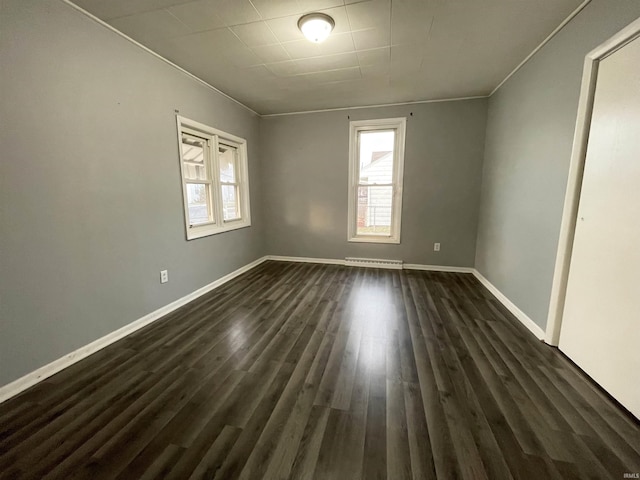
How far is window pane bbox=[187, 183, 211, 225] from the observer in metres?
3.20

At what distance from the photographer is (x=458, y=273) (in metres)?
4.09

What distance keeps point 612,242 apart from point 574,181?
0.55 meters

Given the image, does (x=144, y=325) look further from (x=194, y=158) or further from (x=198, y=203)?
(x=194, y=158)

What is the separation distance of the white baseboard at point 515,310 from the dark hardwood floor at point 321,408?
96 mm

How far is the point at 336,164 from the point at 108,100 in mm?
3046

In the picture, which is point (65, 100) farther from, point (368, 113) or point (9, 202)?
point (368, 113)

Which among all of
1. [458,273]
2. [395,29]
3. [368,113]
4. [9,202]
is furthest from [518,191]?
[9,202]

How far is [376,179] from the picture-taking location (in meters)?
4.37

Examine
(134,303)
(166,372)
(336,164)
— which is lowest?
(166,372)

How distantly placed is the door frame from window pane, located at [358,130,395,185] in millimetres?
2519

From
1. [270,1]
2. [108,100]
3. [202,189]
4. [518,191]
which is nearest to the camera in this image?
[270,1]

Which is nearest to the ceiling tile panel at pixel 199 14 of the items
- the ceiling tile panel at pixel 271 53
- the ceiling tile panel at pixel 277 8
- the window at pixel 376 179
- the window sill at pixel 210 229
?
the ceiling tile panel at pixel 277 8

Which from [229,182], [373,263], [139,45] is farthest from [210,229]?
[373,263]

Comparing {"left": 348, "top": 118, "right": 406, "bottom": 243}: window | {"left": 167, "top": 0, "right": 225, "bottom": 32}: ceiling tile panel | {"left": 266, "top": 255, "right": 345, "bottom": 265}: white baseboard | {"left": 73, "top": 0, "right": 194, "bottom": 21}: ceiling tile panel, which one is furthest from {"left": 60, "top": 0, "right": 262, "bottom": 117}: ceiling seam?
{"left": 266, "top": 255, "right": 345, "bottom": 265}: white baseboard
